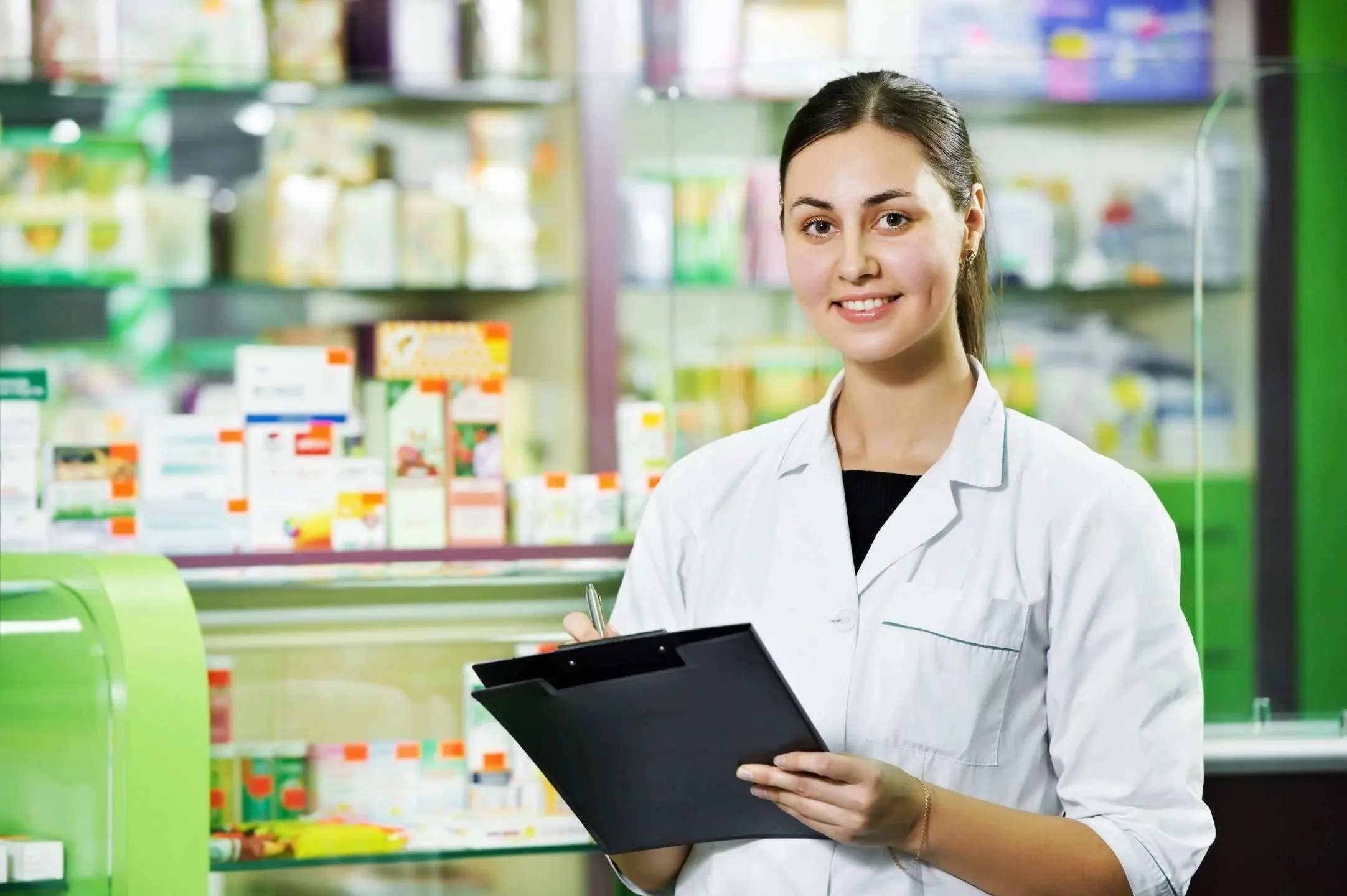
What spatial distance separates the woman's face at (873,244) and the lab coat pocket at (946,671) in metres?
0.27

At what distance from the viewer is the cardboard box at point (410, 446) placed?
301cm

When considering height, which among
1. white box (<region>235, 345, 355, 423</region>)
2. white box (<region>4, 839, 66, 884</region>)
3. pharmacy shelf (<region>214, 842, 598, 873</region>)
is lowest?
pharmacy shelf (<region>214, 842, 598, 873</region>)

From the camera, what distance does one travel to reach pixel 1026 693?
1466 millimetres

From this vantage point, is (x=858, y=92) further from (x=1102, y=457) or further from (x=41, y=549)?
(x=41, y=549)

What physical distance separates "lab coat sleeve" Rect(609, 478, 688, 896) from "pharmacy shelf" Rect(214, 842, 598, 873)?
1.28 m

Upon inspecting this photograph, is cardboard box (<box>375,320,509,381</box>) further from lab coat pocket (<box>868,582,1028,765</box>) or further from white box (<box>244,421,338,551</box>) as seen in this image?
lab coat pocket (<box>868,582,1028,765</box>)

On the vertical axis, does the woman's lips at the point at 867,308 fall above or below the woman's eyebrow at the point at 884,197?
below

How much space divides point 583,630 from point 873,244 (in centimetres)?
49

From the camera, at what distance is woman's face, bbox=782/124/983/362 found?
1.45m

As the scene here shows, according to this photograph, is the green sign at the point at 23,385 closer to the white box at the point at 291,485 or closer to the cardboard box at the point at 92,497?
the cardboard box at the point at 92,497

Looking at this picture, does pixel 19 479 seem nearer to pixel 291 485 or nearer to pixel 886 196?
pixel 291 485

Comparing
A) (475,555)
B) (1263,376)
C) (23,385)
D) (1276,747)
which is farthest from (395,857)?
(1263,376)

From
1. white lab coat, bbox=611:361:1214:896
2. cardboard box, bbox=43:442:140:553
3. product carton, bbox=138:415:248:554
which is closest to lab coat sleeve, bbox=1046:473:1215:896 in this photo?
white lab coat, bbox=611:361:1214:896

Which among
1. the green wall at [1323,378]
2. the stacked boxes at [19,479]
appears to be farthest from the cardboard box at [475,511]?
the green wall at [1323,378]
